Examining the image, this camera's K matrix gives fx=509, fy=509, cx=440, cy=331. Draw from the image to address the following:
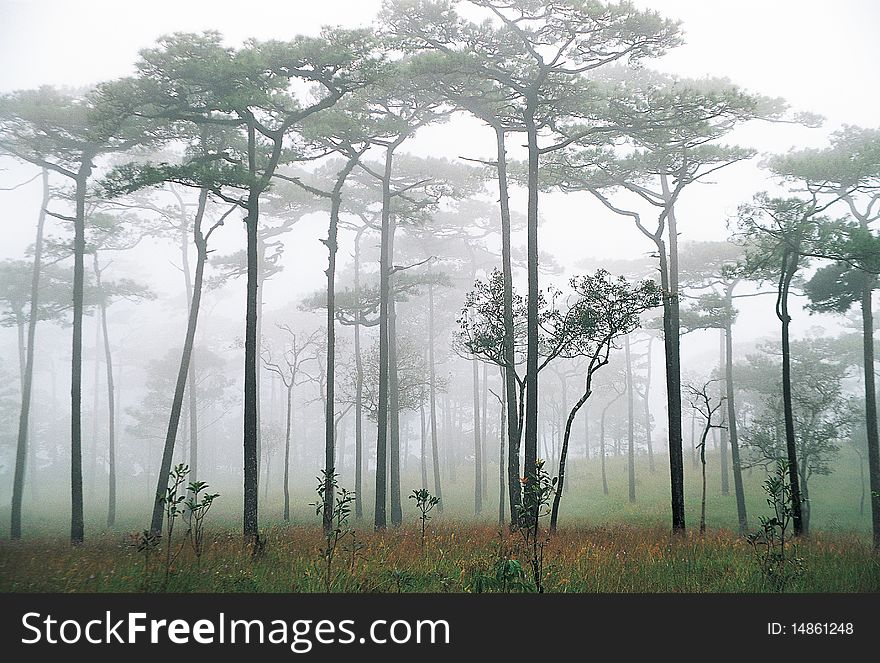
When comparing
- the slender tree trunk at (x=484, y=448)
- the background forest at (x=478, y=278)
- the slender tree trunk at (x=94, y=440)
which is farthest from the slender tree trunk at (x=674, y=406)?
the slender tree trunk at (x=94, y=440)

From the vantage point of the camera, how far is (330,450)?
45.4 feet

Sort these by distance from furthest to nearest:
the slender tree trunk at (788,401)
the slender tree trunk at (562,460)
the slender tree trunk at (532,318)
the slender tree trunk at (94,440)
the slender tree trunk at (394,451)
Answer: the slender tree trunk at (94,440), the slender tree trunk at (394,451), the slender tree trunk at (532,318), the slender tree trunk at (788,401), the slender tree trunk at (562,460)

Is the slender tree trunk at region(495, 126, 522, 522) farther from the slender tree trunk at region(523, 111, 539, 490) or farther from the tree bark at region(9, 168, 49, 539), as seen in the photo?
the tree bark at region(9, 168, 49, 539)

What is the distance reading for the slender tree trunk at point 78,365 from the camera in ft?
42.8

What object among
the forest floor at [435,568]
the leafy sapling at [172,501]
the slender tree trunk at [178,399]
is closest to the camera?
the leafy sapling at [172,501]

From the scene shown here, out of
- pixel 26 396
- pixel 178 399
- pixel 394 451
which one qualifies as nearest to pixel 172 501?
pixel 178 399

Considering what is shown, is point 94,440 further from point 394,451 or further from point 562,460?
point 562,460

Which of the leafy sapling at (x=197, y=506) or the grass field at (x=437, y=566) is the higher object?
the leafy sapling at (x=197, y=506)

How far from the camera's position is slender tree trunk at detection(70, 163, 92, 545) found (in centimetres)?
1305

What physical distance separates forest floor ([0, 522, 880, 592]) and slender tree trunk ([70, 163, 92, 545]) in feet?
5.80

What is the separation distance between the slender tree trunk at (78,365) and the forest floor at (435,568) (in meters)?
1.77

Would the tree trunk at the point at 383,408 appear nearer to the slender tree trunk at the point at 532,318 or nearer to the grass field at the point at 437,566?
the grass field at the point at 437,566
